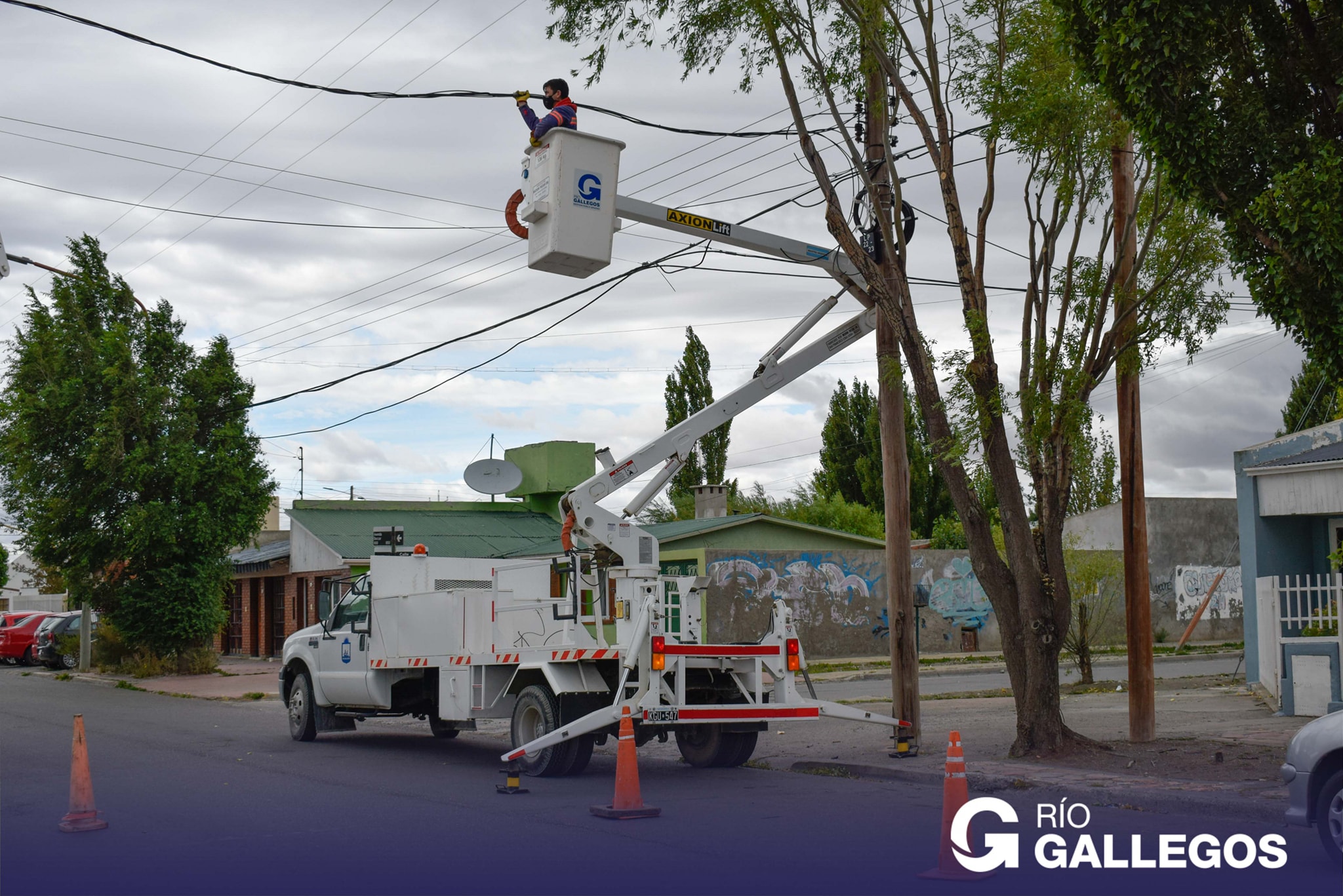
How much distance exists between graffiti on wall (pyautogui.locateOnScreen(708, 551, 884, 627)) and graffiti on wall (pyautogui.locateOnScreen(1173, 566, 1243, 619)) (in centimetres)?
956

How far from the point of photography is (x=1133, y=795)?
34.1ft

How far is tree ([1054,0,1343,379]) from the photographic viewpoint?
31.9 ft

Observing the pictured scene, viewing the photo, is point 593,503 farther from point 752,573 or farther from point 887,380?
point 752,573

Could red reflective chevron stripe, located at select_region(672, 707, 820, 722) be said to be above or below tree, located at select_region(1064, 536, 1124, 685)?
below

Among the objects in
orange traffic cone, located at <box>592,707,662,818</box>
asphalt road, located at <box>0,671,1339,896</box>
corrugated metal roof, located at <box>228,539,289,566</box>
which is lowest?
asphalt road, located at <box>0,671,1339,896</box>

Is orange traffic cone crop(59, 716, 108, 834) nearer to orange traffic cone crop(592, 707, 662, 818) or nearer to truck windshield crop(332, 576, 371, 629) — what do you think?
orange traffic cone crop(592, 707, 662, 818)

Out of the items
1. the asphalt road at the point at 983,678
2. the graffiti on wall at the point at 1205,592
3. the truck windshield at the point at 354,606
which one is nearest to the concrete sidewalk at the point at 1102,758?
the asphalt road at the point at 983,678

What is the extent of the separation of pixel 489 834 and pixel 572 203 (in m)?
5.89

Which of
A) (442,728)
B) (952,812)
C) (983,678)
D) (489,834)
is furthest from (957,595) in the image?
(952,812)

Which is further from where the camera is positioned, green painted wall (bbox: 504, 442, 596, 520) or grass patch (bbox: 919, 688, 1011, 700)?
green painted wall (bbox: 504, 442, 596, 520)

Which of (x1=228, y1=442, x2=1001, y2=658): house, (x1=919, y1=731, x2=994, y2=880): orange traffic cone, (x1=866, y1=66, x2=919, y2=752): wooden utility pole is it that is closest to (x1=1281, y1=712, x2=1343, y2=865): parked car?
(x1=919, y1=731, x2=994, y2=880): orange traffic cone

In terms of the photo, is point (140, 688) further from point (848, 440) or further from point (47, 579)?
point (848, 440)

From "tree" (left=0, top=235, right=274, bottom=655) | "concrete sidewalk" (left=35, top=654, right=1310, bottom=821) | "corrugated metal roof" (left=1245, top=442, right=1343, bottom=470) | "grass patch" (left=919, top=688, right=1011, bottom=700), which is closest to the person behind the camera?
"concrete sidewalk" (left=35, top=654, right=1310, bottom=821)

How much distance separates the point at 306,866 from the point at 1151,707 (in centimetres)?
909
